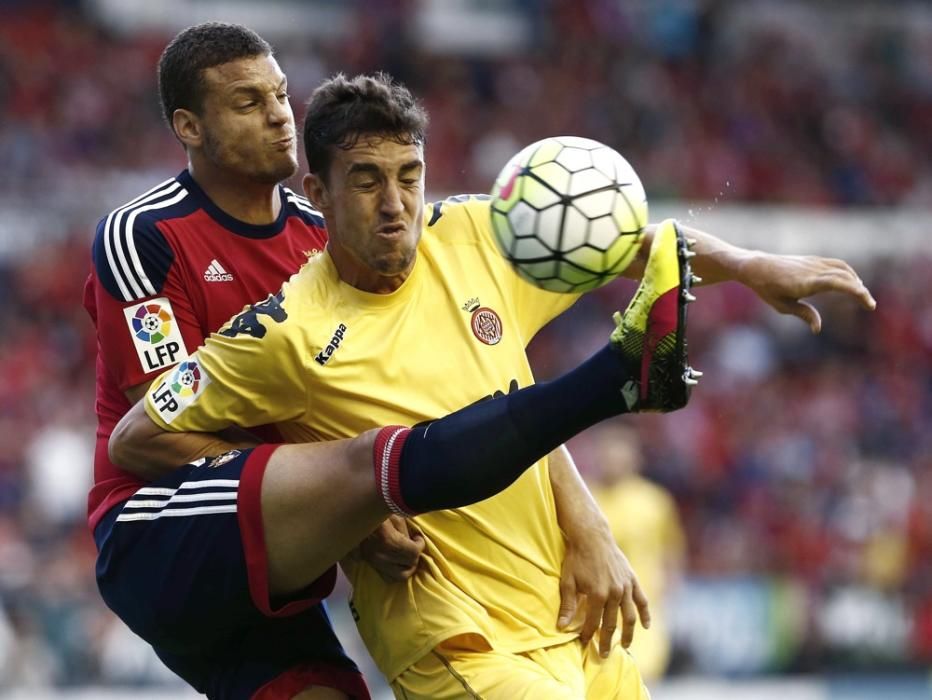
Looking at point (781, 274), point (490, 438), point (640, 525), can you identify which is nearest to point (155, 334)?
point (490, 438)

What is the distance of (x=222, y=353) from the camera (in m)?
3.90

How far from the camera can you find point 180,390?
398 cm

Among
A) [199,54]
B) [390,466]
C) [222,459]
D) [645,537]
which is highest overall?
[199,54]

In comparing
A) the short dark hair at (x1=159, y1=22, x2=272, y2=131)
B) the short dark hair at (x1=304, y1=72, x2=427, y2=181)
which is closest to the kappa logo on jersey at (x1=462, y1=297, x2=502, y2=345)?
the short dark hair at (x1=304, y1=72, x2=427, y2=181)

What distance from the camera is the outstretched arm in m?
3.67

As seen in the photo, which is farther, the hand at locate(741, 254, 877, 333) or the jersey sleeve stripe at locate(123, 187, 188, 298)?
the jersey sleeve stripe at locate(123, 187, 188, 298)

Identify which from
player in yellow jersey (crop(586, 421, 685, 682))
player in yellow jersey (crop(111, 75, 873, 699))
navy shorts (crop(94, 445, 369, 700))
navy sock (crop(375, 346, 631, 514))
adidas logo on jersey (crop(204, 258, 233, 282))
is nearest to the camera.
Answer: navy sock (crop(375, 346, 631, 514))

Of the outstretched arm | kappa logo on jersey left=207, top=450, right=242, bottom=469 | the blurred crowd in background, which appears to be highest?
the outstretched arm

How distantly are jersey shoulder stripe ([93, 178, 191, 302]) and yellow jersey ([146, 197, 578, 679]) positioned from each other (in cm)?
38

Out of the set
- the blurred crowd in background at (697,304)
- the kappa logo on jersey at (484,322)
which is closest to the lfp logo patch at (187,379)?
the kappa logo on jersey at (484,322)

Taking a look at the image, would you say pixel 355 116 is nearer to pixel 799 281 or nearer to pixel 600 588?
pixel 799 281

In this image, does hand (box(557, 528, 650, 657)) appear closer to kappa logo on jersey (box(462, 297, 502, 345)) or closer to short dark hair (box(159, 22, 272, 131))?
kappa logo on jersey (box(462, 297, 502, 345))

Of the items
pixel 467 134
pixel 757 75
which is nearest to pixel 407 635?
pixel 467 134

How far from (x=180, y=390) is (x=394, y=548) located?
0.71m
